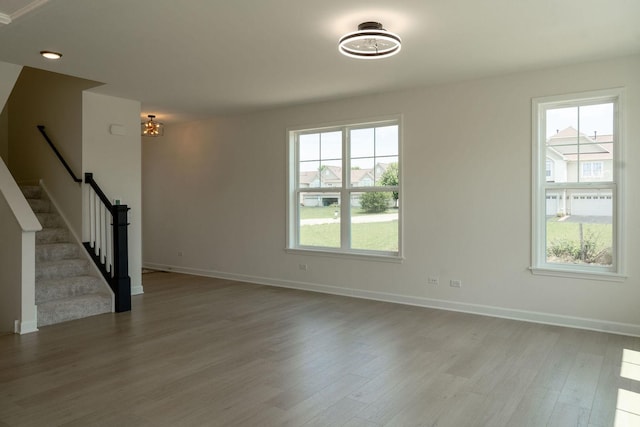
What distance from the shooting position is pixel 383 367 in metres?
3.55

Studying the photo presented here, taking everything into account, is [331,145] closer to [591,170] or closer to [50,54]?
[591,170]

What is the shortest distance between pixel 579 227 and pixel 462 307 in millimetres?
1516

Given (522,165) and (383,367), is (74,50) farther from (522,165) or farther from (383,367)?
(522,165)

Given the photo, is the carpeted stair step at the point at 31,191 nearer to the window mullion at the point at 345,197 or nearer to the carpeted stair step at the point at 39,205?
the carpeted stair step at the point at 39,205

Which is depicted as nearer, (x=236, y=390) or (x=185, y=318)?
(x=236, y=390)

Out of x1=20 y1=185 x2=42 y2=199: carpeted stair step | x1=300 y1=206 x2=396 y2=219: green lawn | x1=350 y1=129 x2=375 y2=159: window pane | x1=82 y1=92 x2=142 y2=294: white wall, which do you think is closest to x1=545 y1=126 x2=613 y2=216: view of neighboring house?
x1=350 y1=129 x2=375 y2=159: window pane

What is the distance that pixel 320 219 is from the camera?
666cm

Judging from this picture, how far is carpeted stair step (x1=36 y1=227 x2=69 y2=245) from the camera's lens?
18.7 feet

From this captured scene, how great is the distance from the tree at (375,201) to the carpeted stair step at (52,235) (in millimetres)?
3913

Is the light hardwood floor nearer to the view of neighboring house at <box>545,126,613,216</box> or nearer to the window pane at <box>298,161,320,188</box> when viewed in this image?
the view of neighboring house at <box>545,126,613,216</box>

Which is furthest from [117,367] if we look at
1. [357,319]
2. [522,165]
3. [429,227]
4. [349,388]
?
[522,165]

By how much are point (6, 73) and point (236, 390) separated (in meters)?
4.10

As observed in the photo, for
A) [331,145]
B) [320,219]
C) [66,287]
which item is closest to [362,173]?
[331,145]

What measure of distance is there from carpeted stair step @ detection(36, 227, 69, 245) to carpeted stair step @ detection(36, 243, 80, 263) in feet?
0.24
